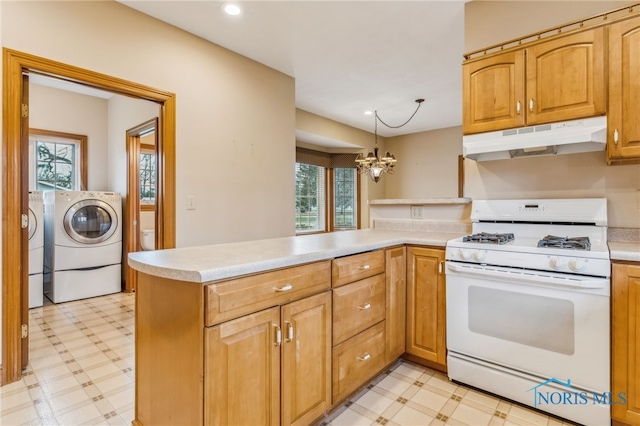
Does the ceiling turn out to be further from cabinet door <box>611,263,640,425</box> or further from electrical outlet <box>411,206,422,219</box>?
cabinet door <box>611,263,640,425</box>

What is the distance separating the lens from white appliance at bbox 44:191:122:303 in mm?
3760

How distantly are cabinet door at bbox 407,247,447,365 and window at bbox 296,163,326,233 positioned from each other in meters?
4.16

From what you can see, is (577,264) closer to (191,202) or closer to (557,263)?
(557,263)

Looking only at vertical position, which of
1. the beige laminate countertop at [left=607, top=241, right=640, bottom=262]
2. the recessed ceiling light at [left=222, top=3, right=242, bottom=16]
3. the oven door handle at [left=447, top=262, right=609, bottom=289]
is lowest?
the oven door handle at [left=447, top=262, right=609, bottom=289]

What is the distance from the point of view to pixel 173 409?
1.26 meters

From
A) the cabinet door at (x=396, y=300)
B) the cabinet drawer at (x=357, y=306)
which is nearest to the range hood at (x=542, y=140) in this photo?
the cabinet door at (x=396, y=300)

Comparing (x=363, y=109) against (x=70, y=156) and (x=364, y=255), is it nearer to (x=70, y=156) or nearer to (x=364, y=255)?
(x=364, y=255)

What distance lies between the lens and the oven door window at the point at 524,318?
1.64 metres

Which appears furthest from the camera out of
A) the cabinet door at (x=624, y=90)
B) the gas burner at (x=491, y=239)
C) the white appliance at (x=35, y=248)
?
the white appliance at (x=35, y=248)

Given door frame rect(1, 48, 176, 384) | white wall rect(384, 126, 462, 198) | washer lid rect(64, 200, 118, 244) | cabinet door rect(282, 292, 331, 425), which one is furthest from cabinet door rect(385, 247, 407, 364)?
white wall rect(384, 126, 462, 198)

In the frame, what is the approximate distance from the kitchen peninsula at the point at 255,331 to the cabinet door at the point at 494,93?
1.10m

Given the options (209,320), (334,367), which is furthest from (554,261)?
(209,320)

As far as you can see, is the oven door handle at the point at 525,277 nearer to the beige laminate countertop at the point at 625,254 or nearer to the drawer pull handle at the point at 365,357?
the beige laminate countertop at the point at 625,254

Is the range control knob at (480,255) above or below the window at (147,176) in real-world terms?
below
